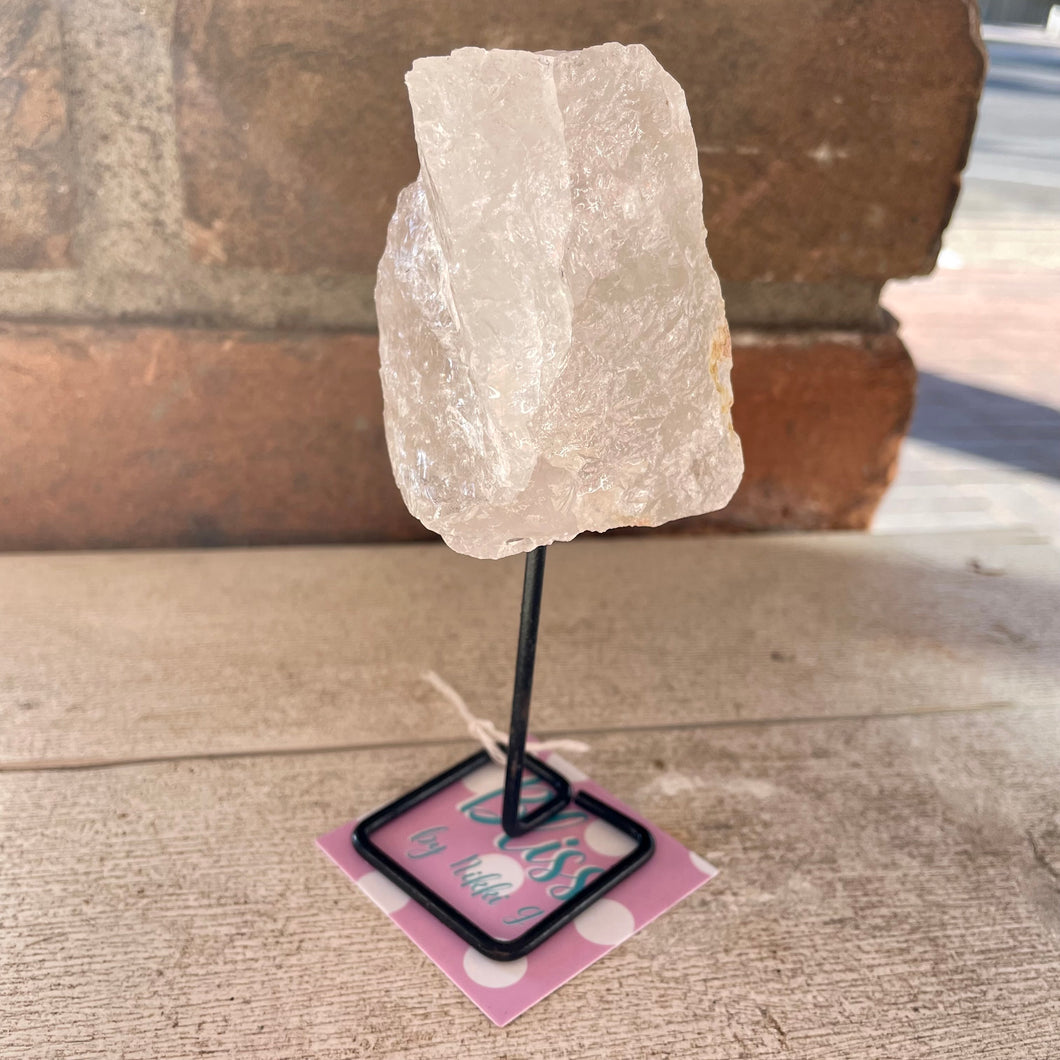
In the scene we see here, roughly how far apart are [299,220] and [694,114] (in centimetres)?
43

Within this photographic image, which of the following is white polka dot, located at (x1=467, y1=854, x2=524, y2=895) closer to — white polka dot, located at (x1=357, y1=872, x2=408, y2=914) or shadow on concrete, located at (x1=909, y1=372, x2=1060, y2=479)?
white polka dot, located at (x1=357, y1=872, x2=408, y2=914)

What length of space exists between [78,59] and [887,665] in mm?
1009

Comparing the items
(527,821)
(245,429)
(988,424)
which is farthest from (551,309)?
(988,424)

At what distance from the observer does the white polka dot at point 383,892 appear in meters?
0.74

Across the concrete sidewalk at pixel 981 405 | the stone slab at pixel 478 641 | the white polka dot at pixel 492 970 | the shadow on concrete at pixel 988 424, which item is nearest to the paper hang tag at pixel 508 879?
the white polka dot at pixel 492 970

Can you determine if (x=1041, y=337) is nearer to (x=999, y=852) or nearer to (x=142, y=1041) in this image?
(x=999, y=852)

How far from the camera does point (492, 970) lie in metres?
0.70

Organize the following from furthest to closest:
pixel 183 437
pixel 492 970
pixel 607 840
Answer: pixel 183 437
pixel 607 840
pixel 492 970

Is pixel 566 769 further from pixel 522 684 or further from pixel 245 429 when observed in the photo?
pixel 245 429

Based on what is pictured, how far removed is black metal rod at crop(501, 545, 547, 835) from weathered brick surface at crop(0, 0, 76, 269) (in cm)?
65

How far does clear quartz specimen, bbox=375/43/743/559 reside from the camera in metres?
0.58

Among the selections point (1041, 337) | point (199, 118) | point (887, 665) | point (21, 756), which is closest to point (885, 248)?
point (887, 665)

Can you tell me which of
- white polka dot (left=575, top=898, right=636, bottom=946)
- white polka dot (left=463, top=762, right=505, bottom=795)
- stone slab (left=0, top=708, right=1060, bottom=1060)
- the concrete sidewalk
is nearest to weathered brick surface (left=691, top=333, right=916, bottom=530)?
the concrete sidewalk

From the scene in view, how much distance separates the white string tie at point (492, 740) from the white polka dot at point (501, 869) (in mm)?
90
